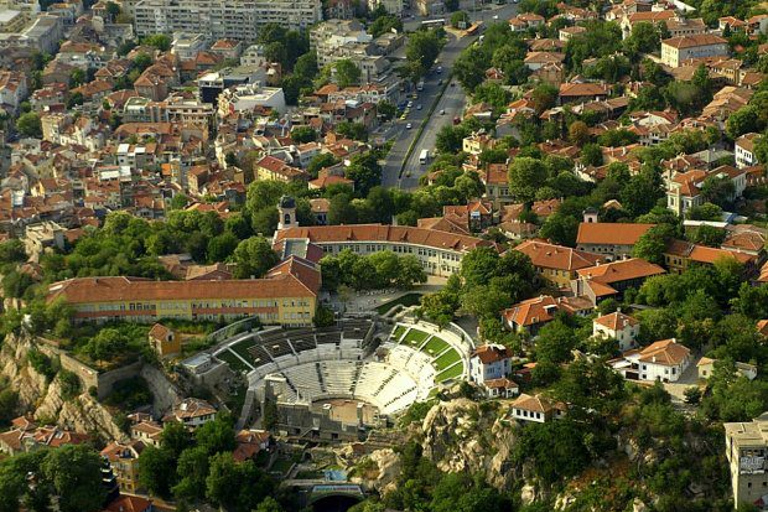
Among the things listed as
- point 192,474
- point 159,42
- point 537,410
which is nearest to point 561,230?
point 537,410

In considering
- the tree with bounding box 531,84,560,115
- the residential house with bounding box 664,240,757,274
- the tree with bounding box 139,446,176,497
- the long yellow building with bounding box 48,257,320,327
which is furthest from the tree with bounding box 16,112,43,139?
the residential house with bounding box 664,240,757,274

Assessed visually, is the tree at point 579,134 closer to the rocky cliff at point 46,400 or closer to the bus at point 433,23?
the bus at point 433,23

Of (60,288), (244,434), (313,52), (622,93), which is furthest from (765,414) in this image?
(313,52)

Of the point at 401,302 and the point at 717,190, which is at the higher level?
the point at 717,190

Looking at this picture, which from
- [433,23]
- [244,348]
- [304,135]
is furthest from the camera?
[433,23]

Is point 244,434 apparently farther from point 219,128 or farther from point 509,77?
point 509,77

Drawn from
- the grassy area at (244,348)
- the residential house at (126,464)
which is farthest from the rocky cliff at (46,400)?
the grassy area at (244,348)

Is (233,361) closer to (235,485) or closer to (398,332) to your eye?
(398,332)
